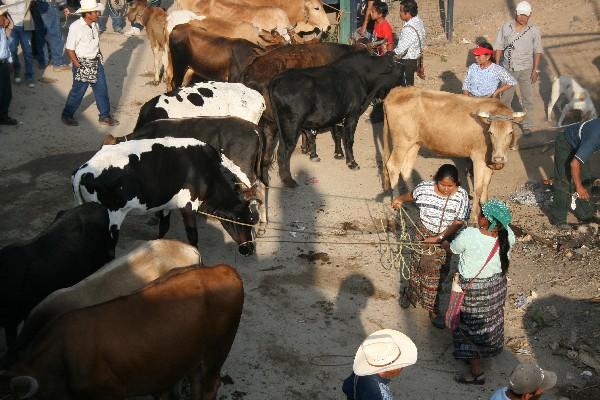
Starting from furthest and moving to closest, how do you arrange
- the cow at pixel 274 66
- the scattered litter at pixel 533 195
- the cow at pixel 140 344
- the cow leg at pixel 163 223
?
the cow at pixel 274 66 → the scattered litter at pixel 533 195 → the cow leg at pixel 163 223 → the cow at pixel 140 344

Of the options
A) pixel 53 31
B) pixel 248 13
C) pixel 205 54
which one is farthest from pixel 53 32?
pixel 248 13

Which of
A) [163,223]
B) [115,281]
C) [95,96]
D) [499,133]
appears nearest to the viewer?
[115,281]

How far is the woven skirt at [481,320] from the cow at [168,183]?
3.01 m

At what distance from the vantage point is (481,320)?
6.80 m

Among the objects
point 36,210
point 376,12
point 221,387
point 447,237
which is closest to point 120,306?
point 221,387

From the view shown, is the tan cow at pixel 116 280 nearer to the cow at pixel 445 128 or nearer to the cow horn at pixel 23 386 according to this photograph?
the cow horn at pixel 23 386

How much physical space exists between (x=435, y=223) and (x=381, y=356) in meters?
3.08

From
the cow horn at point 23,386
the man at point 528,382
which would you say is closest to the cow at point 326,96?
the cow horn at point 23,386

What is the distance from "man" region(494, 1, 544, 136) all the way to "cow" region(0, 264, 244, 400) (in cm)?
755

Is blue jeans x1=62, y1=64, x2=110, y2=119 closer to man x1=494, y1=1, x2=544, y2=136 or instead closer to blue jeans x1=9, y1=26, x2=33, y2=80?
blue jeans x1=9, y1=26, x2=33, y2=80

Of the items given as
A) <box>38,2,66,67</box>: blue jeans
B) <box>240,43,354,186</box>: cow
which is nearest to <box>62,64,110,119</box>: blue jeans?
<box>240,43,354,186</box>: cow

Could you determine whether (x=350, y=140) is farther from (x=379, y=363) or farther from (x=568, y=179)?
(x=379, y=363)

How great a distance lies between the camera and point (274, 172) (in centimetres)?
1150

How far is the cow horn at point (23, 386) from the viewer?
4723 millimetres
